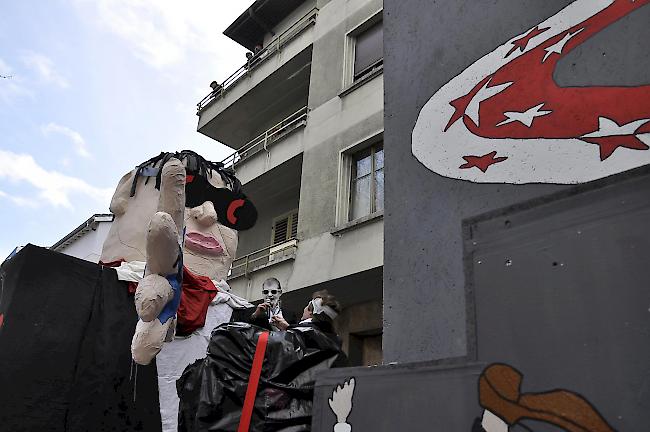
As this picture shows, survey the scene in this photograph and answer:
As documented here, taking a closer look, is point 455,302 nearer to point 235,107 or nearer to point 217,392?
point 217,392

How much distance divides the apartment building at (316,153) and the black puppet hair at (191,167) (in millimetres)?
2981

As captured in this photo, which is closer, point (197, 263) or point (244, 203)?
point (244, 203)

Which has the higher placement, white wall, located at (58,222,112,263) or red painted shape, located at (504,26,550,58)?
white wall, located at (58,222,112,263)

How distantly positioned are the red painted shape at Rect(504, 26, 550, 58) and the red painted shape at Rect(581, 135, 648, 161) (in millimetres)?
613

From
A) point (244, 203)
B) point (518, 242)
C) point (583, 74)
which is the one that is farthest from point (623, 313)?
point (244, 203)

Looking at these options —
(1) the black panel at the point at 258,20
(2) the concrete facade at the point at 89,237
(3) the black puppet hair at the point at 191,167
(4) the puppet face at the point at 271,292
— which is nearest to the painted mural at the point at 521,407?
(4) the puppet face at the point at 271,292

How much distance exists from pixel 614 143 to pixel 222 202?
3.00m

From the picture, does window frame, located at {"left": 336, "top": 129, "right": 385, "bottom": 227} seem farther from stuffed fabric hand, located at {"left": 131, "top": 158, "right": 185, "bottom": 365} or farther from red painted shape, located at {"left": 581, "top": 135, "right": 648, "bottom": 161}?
red painted shape, located at {"left": 581, "top": 135, "right": 648, "bottom": 161}

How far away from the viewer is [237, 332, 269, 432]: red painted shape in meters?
2.67

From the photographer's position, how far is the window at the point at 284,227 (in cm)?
1143

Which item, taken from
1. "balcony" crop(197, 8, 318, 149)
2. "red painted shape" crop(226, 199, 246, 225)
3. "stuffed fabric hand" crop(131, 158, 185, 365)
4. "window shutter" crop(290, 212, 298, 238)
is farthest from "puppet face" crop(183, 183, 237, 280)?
"balcony" crop(197, 8, 318, 149)

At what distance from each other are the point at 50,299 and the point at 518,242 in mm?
4031

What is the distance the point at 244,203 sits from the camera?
4.55 metres

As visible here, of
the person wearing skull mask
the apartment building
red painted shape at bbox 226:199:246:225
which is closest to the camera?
the person wearing skull mask
